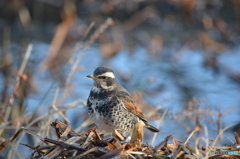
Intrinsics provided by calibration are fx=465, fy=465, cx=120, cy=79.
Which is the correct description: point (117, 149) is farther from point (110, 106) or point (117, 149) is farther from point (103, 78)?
point (103, 78)

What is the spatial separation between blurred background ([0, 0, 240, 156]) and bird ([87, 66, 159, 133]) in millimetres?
1854

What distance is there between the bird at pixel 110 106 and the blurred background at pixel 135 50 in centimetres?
185

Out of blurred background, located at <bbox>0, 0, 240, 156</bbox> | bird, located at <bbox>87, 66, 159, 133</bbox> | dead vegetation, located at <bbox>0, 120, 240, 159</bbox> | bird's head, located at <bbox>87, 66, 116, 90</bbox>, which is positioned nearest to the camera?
dead vegetation, located at <bbox>0, 120, 240, 159</bbox>

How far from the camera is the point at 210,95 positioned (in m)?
9.57

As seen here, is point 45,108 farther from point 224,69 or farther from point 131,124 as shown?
point 224,69

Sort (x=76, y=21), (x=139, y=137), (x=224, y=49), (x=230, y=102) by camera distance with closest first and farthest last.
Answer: (x=139, y=137), (x=230, y=102), (x=224, y=49), (x=76, y=21)

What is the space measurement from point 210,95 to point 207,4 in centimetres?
487

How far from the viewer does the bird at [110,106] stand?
18.5 ft

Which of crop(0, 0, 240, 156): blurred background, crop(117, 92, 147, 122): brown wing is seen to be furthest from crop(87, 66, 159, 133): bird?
crop(0, 0, 240, 156): blurred background

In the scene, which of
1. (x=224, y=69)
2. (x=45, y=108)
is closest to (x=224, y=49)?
(x=224, y=69)

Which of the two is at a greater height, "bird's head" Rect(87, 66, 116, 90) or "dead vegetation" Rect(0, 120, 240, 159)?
"bird's head" Rect(87, 66, 116, 90)

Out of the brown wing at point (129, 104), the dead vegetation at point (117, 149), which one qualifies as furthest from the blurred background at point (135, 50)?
the dead vegetation at point (117, 149)

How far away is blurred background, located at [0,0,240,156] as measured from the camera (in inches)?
360

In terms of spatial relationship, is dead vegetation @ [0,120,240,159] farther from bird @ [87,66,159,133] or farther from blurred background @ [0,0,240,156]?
blurred background @ [0,0,240,156]
